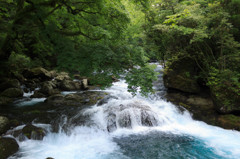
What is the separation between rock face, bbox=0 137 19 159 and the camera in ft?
16.7

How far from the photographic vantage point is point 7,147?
5324mm

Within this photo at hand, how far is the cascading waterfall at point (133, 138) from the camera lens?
18.8 ft

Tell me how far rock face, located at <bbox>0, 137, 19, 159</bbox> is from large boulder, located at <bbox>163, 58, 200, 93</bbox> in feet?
34.2

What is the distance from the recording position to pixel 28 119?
7.49 meters

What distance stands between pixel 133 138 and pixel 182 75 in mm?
6748

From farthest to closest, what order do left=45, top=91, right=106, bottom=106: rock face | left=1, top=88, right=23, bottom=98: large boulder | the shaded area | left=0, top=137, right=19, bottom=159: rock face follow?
left=1, top=88, right=23, bottom=98: large boulder, left=45, top=91, right=106, bottom=106: rock face, the shaded area, left=0, top=137, right=19, bottom=159: rock face

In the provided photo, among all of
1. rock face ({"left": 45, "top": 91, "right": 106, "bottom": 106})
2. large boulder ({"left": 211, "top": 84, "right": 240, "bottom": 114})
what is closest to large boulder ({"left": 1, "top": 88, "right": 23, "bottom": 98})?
rock face ({"left": 45, "top": 91, "right": 106, "bottom": 106})

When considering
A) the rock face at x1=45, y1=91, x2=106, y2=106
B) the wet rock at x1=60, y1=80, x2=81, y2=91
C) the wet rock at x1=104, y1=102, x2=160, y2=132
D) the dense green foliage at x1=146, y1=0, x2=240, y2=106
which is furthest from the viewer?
the wet rock at x1=60, y1=80, x2=81, y2=91

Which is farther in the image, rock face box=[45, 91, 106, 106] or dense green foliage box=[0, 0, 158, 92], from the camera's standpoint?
rock face box=[45, 91, 106, 106]

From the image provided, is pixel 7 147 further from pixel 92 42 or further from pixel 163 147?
pixel 163 147

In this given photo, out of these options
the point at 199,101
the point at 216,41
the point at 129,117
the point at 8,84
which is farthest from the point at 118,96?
the point at 8,84

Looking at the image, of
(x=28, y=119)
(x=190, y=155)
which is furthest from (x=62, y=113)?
(x=190, y=155)

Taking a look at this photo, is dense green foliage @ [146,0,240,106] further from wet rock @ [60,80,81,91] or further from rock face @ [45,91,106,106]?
wet rock @ [60,80,81,91]

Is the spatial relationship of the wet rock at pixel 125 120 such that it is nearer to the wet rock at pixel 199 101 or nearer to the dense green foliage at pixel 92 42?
the dense green foliage at pixel 92 42
